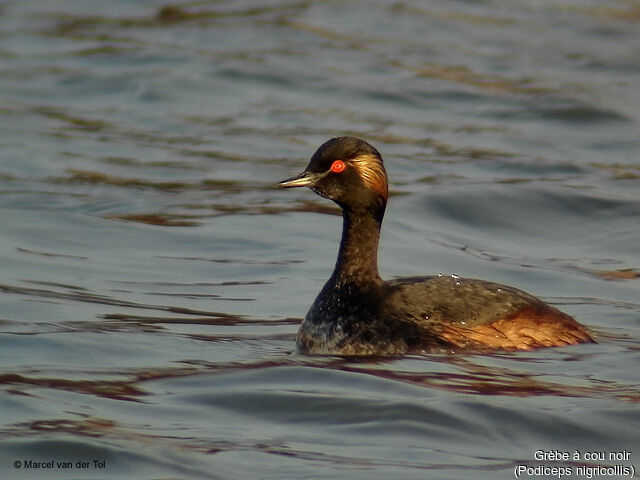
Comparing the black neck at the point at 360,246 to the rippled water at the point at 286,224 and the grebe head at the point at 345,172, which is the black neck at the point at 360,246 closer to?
the grebe head at the point at 345,172

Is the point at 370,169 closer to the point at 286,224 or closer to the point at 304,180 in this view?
the point at 304,180

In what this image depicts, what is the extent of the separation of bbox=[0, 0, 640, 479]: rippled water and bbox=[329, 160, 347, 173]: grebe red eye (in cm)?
120

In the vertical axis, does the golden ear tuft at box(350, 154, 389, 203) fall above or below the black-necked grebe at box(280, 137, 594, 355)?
above

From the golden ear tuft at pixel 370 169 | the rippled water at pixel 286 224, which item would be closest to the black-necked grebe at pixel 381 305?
the golden ear tuft at pixel 370 169

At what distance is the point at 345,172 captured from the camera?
9383 mm

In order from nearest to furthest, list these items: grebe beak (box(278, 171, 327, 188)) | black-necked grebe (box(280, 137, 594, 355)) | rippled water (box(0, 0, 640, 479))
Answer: rippled water (box(0, 0, 640, 479))
black-necked grebe (box(280, 137, 594, 355))
grebe beak (box(278, 171, 327, 188))

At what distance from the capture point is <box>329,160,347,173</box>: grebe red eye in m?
9.36

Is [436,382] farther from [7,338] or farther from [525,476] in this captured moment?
[7,338]

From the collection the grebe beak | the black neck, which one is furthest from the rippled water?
the grebe beak

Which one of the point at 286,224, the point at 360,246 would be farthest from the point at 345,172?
the point at 286,224

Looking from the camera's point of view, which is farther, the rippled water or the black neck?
the black neck

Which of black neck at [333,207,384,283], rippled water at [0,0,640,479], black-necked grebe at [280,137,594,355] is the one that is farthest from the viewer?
black neck at [333,207,384,283]

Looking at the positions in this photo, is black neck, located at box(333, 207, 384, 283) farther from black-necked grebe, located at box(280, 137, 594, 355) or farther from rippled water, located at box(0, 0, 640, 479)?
rippled water, located at box(0, 0, 640, 479)

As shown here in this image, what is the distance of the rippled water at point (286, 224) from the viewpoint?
26.0ft
